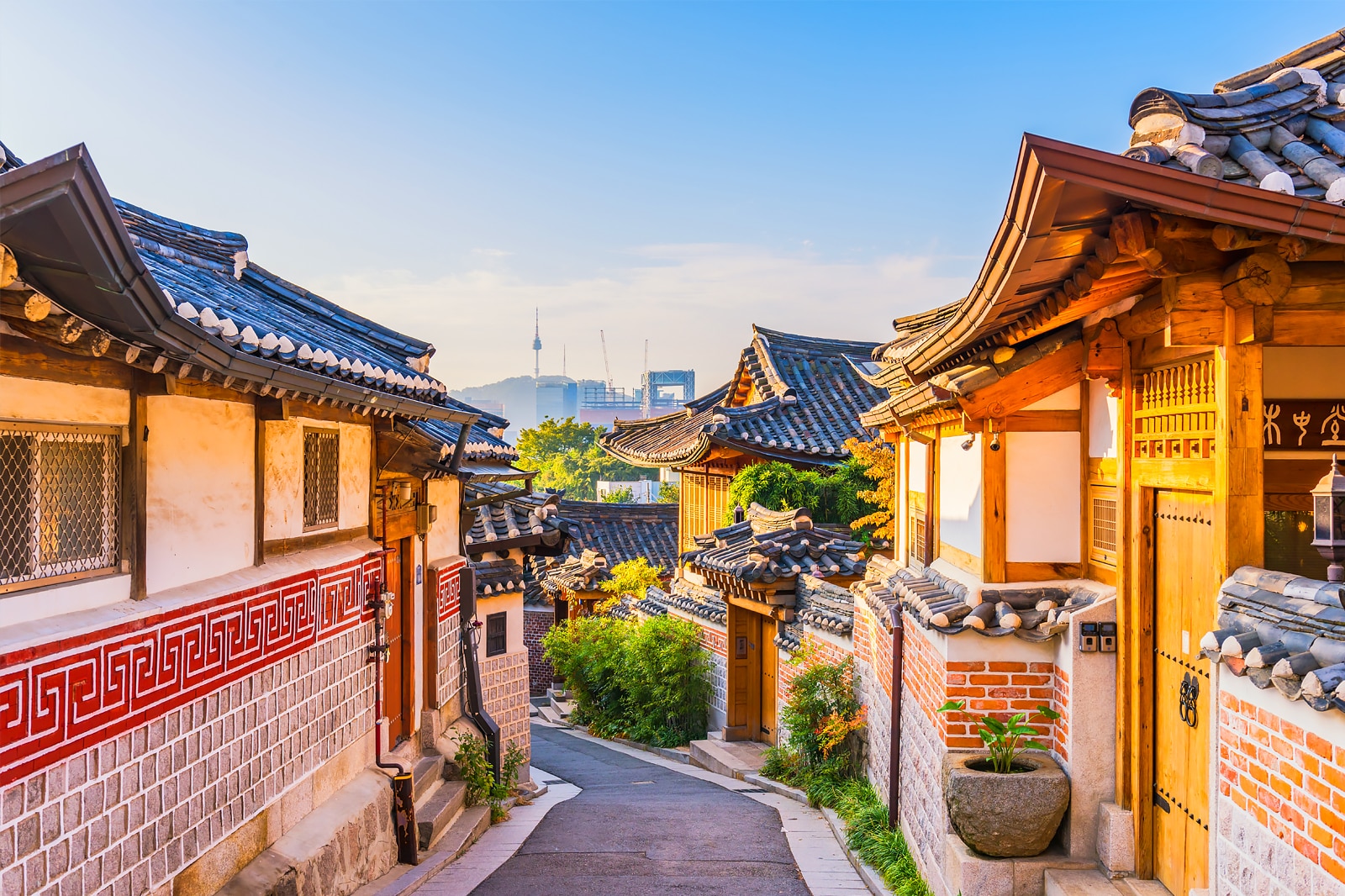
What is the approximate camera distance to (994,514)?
7.26 metres

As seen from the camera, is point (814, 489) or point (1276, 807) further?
point (814, 489)

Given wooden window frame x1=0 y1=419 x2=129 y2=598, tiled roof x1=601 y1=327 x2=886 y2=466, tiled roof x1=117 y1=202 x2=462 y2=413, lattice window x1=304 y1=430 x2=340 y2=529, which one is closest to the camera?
wooden window frame x1=0 y1=419 x2=129 y2=598

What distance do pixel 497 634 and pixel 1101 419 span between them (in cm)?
1094

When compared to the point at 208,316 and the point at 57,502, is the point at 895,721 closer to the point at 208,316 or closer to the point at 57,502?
the point at 208,316

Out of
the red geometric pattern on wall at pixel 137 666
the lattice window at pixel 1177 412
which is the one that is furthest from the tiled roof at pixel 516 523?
the lattice window at pixel 1177 412

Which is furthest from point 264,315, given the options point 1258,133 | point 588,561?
point 588,561

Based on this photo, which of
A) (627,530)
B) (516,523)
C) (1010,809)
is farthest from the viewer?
(627,530)

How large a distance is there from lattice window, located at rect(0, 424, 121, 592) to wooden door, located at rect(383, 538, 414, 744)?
5291mm

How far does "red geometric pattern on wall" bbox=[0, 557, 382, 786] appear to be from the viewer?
4227mm

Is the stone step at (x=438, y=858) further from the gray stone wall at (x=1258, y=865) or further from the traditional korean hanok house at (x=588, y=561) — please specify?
the traditional korean hanok house at (x=588, y=561)

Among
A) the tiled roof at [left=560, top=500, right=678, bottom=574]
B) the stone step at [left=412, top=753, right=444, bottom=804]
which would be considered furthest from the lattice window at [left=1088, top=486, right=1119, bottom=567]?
the tiled roof at [left=560, top=500, right=678, bottom=574]

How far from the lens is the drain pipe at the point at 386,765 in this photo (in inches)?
366

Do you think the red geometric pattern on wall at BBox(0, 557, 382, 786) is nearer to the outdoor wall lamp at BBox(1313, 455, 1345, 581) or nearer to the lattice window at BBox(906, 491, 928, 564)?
the outdoor wall lamp at BBox(1313, 455, 1345, 581)

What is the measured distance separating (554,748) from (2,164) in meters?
17.6
